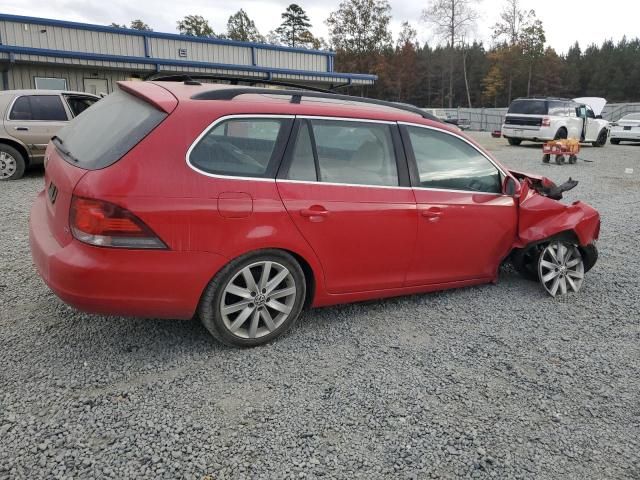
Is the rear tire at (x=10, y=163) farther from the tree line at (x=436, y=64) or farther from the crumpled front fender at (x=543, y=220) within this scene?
the tree line at (x=436, y=64)

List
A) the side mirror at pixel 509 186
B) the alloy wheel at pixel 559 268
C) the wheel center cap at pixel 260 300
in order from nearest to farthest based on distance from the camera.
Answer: the wheel center cap at pixel 260 300 < the side mirror at pixel 509 186 < the alloy wheel at pixel 559 268

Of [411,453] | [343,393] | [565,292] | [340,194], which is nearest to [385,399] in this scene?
[343,393]

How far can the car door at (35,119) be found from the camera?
9.45m

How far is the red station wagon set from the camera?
114 inches

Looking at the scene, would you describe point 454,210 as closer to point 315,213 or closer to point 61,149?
point 315,213

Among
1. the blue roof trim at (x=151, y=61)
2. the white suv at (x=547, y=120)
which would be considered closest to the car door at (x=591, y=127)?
the white suv at (x=547, y=120)

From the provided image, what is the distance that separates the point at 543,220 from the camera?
441 centimetres

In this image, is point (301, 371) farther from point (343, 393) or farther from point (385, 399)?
point (385, 399)

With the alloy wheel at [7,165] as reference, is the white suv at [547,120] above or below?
above

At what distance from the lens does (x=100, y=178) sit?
112 inches

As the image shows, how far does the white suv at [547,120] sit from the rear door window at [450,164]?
16483 millimetres

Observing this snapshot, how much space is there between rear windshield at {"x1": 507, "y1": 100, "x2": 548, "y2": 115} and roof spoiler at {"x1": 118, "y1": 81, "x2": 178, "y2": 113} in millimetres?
18366

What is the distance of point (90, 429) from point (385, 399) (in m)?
1.54

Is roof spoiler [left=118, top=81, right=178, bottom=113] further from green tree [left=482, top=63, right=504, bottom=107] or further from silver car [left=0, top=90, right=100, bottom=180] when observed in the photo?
green tree [left=482, top=63, right=504, bottom=107]
